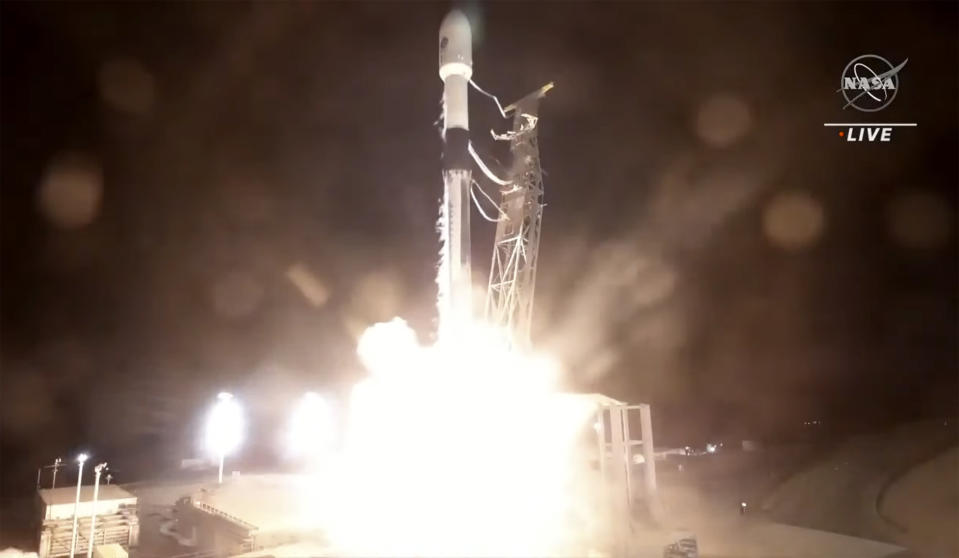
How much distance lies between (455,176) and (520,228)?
3.44 m

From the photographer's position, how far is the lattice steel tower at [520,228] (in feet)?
69.9

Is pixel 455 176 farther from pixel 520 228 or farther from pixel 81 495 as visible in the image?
pixel 81 495

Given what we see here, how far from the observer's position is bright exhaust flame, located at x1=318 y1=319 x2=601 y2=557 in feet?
56.3

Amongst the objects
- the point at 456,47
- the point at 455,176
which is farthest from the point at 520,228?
the point at 456,47

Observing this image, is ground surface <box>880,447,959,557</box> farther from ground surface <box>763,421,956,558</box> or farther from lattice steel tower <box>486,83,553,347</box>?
lattice steel tower <box>486,83,553,347</box>

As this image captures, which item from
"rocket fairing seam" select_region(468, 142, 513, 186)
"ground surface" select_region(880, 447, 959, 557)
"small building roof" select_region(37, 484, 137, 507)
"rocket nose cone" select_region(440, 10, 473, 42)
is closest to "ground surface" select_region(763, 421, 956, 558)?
"ground surface" select_region(880, 447, 959, 557)

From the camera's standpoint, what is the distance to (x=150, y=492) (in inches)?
1253

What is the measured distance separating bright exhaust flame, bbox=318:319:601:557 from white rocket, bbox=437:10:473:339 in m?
1.12

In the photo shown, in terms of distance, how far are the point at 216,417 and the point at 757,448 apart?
39927mm

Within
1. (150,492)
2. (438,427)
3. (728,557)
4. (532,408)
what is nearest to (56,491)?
(150,492)

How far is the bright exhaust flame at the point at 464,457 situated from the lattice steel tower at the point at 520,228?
0.98 meters

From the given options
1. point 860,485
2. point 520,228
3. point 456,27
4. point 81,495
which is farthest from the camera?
point 860,485

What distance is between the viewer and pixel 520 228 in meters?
21.4

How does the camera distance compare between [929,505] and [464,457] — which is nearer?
[464,457]
